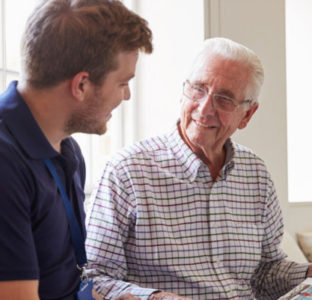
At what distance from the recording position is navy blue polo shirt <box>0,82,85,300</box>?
3.59ft

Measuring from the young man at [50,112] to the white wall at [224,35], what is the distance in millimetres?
1788

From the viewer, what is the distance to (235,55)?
197 cm

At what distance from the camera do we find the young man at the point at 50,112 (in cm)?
111

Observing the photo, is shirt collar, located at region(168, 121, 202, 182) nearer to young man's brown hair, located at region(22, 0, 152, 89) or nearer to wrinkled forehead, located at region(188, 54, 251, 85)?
wrinkled forehead, located at region(188, 54, 251, 85)

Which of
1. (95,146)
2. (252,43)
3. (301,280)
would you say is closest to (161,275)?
(301,280)

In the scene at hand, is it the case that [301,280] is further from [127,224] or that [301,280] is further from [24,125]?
[24,125]

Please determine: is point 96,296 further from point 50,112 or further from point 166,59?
point 166,59

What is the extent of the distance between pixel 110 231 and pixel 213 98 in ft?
1.97

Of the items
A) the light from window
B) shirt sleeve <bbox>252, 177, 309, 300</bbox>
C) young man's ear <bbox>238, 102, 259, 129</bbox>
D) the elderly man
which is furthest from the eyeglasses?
the light from window

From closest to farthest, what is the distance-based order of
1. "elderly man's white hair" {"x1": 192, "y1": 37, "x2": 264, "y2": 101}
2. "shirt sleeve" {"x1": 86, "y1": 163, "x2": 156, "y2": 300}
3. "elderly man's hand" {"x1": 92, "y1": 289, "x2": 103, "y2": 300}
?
"elderly man's hand" {"x1": 92, "y1": 289, "x2": 103, "y2": 300}
"shirt sleeve" {"x1": 86, "y1": 163, "x2": 156, "y2": 300}
"elderly man's white hair" {"x1": 192, "y1": 37, "x2": 264, "y2": 101}

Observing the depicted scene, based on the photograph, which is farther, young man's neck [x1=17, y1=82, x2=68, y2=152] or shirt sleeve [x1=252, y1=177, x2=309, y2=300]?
shirt sleeve [x1=252, y1=177, x2=309, y2=300]

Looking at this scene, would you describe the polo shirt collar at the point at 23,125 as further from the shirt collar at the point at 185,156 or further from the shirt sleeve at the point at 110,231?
the shirt collar at the point at 185,156

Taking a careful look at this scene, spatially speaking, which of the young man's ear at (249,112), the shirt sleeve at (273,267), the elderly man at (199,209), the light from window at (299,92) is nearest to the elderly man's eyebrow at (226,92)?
the elderly man at (199,209)

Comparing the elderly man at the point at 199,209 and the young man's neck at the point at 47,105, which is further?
the elderly man at the point at 199,209
